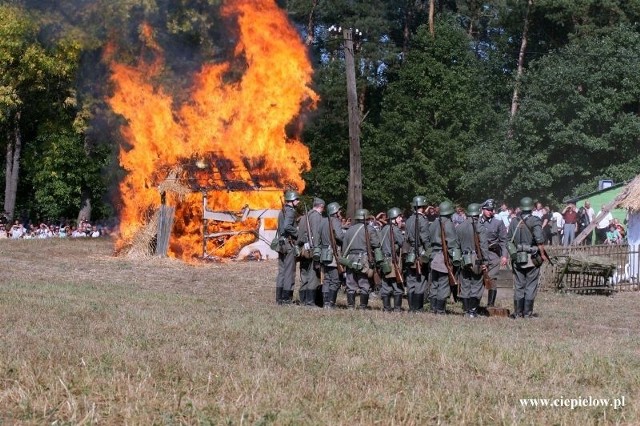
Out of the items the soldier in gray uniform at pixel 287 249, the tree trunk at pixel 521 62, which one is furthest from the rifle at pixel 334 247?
the tree trunk at pixel 521 62

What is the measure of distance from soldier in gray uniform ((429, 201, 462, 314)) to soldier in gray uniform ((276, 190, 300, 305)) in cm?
258

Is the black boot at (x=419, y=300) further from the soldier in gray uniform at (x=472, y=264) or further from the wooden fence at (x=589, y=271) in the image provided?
the wooden fence at (x=589, y=271)

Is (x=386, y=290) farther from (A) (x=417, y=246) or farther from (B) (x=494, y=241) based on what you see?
(B) (x=494, y=241)

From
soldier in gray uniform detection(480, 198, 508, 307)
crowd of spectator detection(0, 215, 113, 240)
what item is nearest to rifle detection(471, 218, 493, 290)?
soldier in gray uniform detection(480, 198, 508, 307)

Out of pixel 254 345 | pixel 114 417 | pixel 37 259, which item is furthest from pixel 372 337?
pixel 37 259

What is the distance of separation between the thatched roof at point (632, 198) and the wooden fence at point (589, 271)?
1272 mm

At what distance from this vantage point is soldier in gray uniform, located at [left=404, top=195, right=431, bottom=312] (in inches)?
651

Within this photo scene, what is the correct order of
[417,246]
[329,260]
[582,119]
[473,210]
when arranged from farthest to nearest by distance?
1. [582,119]
2. [329,260]
3. [473,210]
4. [417,246]

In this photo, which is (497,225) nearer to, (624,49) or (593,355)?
(593,355)

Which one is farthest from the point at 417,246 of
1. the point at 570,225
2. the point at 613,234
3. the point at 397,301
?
the point at 570,225

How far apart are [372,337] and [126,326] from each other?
3.11 meters

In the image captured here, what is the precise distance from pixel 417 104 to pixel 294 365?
3677cm

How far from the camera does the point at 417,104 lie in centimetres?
4516

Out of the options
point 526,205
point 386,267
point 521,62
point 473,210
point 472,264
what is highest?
point 521,62
